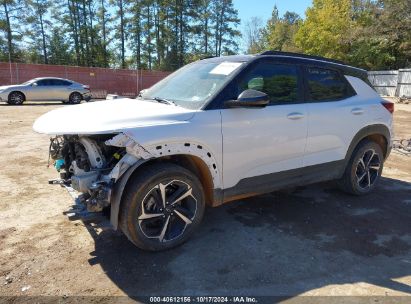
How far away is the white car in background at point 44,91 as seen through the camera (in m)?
19.1

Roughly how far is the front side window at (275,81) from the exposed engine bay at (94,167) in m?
1.49

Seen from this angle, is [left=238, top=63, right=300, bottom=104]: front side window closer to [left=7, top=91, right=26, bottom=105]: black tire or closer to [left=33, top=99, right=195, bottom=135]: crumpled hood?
[left=33, top=99, right=195, bottom=135]: crumpled hood

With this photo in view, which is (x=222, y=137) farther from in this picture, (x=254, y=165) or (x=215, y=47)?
(x=215, y=47)

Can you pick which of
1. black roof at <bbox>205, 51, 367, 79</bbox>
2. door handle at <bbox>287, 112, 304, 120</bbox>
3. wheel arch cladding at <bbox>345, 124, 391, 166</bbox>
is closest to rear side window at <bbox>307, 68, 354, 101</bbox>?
black roof at <bbox>205, 51, 367, 79</bbox>

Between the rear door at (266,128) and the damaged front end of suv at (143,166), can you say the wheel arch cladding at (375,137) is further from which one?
the damaged front end of suv at (143,166)

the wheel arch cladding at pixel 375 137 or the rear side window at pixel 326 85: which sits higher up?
the rear side window at pixel 326 85

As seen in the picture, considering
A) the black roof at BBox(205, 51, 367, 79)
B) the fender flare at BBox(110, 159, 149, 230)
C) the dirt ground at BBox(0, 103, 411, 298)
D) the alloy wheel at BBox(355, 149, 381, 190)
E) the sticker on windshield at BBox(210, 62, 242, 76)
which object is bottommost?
the dirt ground at BBox(0, 103, 411, 298)

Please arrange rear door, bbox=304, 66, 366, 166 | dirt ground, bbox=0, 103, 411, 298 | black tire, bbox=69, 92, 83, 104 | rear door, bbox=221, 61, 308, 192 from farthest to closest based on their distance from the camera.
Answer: black tire, bbox=69, 92, 83, 104 < rear door, bbox=304, 66, 366, 166 < rear door, bbox=221, 61, 308, 192 < dirt ground, bbox=0, 103, 411, 298

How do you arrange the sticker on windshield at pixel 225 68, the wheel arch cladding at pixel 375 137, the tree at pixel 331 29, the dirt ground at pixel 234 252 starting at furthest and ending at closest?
the tree at pixel 331 29 → the wheel arch cladding at pixel 375 137 → the sticker on windshield at pixel 225 68 → the dirt ground at pixel 234 252

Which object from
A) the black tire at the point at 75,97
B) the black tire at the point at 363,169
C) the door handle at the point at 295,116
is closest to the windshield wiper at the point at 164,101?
the door handle at the point at 295,116

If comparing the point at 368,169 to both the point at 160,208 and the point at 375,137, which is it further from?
the point at 160,208

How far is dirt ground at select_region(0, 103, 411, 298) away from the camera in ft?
10.4

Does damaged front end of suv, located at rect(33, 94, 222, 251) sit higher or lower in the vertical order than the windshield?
lower

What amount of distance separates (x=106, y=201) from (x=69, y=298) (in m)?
0.83
